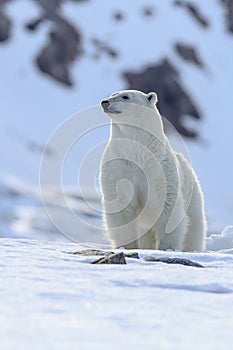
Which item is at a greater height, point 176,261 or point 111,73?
point 111,73

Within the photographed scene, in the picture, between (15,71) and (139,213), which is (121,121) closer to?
(139,213)

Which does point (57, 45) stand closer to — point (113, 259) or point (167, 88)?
point (167, 88)

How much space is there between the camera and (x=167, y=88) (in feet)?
150

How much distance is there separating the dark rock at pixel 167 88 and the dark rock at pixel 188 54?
2.39 metres

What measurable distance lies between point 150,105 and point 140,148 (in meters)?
0.77

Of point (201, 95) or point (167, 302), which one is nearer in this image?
point (167, 302)

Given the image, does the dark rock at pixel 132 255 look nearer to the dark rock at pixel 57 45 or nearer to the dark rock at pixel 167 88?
the dark rock at pixel 167 88

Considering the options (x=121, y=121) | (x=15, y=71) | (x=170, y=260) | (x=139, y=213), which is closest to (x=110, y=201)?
(x=139, y=213)

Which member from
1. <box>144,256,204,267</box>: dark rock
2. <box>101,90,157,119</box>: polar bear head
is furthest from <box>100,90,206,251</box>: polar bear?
<box>144,256,204,267</box>: dark rock

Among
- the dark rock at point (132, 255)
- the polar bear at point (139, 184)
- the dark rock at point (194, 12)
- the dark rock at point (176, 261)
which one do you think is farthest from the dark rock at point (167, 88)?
the dark rock at point (176, 261)

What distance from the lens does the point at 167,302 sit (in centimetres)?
398

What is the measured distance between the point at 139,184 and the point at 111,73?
3836cm

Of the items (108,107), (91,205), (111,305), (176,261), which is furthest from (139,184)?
(91,205)

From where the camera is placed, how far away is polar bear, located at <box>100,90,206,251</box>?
7.58 meters
